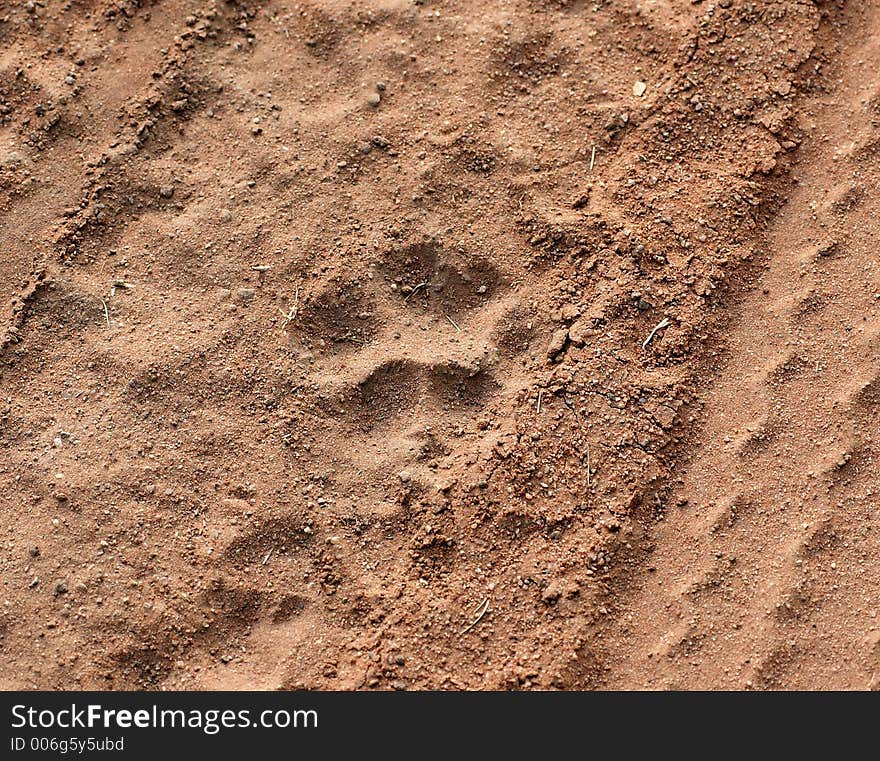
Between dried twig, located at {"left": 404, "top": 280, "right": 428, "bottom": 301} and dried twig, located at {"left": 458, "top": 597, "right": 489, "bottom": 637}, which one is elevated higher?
dried twig, located at {"left": 404, "top": 280, "right": 428, "bottom": 301}

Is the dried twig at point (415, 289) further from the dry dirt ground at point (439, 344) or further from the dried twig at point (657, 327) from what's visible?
the dried twig at point (657, 327)

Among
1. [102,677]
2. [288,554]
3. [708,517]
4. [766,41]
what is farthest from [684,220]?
[102,677]

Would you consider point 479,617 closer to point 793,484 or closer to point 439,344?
point 439,344

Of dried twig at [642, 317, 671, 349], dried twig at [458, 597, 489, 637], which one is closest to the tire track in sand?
dried twig at [642, 317, 671, 349]

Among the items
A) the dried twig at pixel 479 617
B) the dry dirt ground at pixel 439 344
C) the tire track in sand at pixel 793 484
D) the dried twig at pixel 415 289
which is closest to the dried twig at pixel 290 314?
the dry dirt ground at pixel 439 344

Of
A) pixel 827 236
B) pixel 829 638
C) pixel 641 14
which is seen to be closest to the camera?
pixel 829 638

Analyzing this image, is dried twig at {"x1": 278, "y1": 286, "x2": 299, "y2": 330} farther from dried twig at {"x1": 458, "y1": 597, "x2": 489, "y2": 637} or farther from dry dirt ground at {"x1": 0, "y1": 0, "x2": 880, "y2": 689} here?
dried twig at {"x1": 458, "y1": 597, "x2": 489, "y2": 637}

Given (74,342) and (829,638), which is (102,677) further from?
(829,638)
